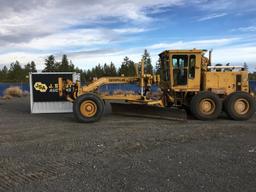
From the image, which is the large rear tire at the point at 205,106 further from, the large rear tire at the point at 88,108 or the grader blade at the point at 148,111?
the large rear tire at the point at 88,108

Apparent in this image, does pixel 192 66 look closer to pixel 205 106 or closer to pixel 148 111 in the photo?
pixel 205 106

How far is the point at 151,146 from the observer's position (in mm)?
9891

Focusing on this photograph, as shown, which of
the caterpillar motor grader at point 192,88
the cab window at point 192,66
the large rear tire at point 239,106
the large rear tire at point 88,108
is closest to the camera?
the large rear tire at point 88,108

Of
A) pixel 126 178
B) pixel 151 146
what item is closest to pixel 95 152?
pixel 151 146

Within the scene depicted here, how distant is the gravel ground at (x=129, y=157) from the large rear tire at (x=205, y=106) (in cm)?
164

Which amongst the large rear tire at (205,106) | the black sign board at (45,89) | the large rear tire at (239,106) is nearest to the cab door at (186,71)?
the large rear tire at (205,106)

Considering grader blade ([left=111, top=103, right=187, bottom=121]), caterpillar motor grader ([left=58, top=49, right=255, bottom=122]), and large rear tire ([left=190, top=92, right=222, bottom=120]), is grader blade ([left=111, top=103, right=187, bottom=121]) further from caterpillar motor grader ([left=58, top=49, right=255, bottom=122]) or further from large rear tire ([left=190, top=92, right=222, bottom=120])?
large rear tire ([left=190, top=92, right=222, bottom=120])

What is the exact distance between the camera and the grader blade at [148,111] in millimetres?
15893

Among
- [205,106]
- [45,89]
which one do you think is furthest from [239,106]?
[45,89]

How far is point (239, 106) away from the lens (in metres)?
16.0

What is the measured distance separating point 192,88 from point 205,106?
1.00 meters

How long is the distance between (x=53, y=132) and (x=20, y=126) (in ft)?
7.03

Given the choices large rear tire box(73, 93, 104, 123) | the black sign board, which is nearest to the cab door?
large rear tire box(73, 93, 104, 123)

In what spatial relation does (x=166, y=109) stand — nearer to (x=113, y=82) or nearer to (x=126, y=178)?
(x=113, y=82)
